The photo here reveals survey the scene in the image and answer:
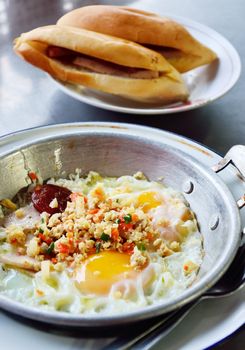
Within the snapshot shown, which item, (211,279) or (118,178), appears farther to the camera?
(118,178)

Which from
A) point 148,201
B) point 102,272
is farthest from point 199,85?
point 102,272

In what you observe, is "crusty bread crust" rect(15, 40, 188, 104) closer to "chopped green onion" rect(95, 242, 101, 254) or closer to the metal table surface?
the metal table surface

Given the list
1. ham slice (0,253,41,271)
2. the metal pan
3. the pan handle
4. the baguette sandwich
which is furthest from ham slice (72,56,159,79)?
ham slice (0,253,41,271)

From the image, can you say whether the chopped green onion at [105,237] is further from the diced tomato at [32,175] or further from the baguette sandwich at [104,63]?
the baguette sandwich at [104,63]

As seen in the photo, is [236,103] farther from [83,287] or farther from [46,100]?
[83,287]

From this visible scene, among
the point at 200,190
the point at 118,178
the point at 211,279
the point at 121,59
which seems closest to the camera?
the point at 211,279

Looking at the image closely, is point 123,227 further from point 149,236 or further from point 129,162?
point 129,162

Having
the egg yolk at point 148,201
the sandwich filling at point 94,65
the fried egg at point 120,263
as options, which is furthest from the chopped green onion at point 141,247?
the sandwich filling at point 94,65

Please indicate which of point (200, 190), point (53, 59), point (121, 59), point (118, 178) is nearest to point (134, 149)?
point (118, 178)
